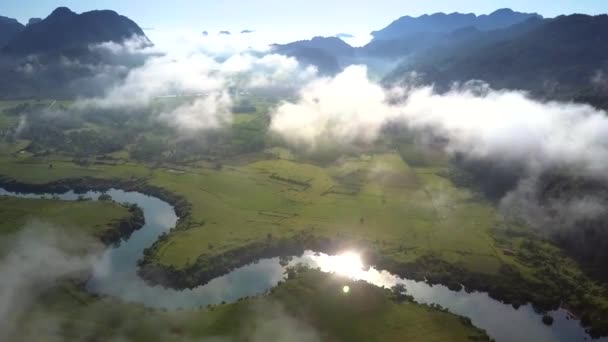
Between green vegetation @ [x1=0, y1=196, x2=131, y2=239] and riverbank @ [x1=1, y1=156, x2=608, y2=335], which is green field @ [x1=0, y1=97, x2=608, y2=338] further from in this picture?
green vegetation @ [x1=0, y1=196, x2=131, y2=239]

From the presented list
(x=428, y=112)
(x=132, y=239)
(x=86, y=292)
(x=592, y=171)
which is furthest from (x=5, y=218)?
(x=428, y=112)

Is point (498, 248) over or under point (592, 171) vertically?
under

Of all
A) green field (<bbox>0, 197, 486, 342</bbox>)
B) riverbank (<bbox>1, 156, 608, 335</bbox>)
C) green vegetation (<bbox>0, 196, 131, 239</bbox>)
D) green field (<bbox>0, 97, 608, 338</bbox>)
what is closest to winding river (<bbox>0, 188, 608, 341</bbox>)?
riverbank (<bbox>1, 156, 608, 335</bbox>)

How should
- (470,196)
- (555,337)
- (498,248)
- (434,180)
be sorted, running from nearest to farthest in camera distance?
(555,337)
(498,248)
(470,196)
(434,180)

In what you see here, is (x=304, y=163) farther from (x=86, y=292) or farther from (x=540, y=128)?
(x=86, y=292)

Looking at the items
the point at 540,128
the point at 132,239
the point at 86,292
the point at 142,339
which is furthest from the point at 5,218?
the point at 540,128

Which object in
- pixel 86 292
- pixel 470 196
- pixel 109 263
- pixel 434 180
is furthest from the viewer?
pixel 434 180

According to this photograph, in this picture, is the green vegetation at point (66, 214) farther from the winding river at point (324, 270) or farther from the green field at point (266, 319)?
the green field at point (266, 319)

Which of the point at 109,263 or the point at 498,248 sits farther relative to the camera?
the point at 498,248
